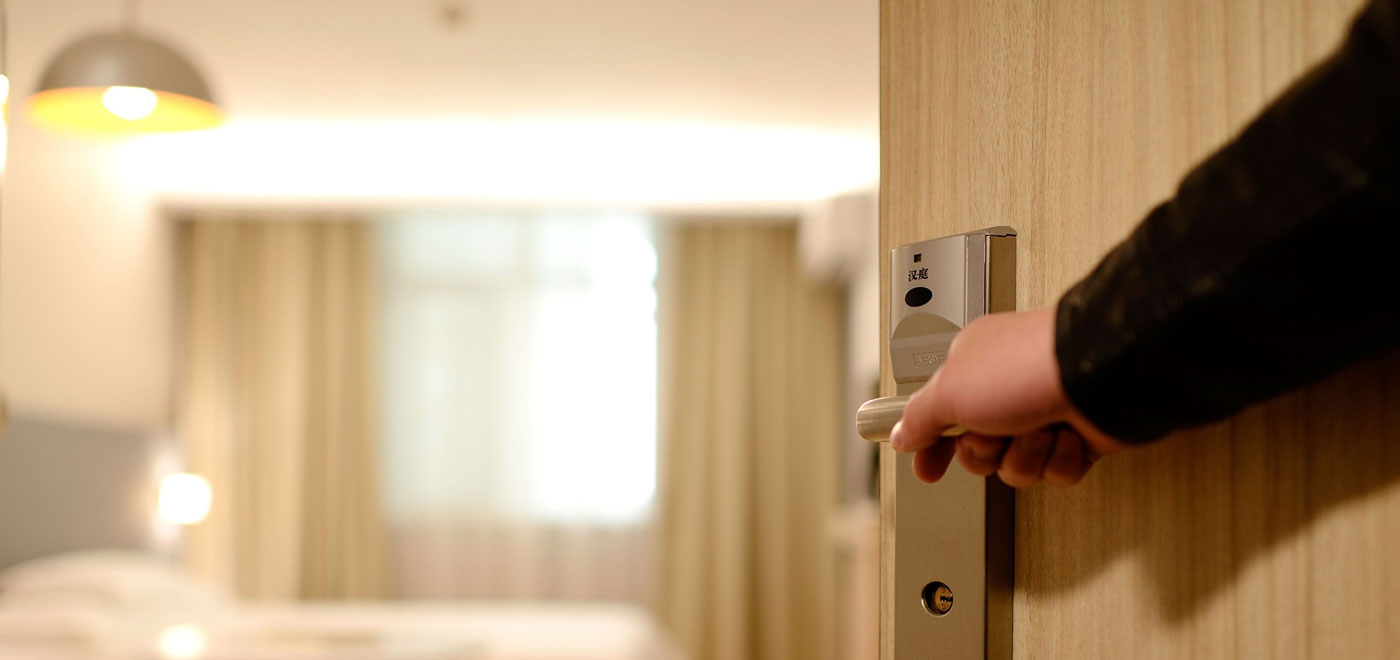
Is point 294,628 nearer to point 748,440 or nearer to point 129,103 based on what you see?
point 129,103

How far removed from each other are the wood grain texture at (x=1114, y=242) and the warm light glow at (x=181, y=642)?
9.74ft

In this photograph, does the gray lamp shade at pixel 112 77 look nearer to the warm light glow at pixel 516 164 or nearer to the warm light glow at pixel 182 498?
the warm light glow at pixel 516 164

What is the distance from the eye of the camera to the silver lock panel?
1.95 feet

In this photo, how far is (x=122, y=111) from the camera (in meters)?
2.47

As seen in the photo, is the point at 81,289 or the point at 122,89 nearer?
the point at 122,89

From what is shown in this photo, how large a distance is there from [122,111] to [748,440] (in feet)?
A: 10.8

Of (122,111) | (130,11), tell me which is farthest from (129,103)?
(130,11)

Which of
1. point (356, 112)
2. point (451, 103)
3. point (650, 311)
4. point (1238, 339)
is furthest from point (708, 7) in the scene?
point (1238, 339)

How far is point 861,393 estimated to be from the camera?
4.49 m

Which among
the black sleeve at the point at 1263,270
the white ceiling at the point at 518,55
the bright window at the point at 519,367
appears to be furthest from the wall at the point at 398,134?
the black sleeve at the point at 1263,270

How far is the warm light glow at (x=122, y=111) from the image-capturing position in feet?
7.81

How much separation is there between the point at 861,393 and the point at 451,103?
197 cm

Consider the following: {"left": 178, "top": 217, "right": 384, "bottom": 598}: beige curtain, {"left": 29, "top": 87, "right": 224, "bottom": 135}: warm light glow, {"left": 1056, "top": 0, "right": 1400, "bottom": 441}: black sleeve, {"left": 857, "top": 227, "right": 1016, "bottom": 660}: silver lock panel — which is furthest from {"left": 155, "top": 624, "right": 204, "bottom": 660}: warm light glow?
{"left": 1056, "top": 0, "right": 1400, "bottom": 441}: black sleeve

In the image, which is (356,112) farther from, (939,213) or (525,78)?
(939,213)
